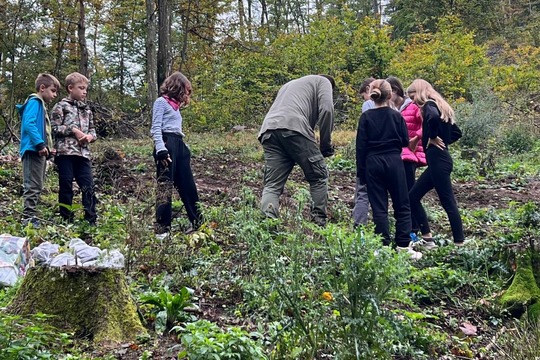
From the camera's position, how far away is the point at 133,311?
3.36m

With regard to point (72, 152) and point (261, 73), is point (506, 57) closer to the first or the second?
point (261, 73)

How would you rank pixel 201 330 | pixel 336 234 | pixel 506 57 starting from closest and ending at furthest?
pixel 336 234
pixel 201 330
pixel 506 57

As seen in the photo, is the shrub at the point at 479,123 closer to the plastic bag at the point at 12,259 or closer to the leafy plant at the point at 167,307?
the leafy plant at the point at 167,307

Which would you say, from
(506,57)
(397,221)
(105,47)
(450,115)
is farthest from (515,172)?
(105,47)

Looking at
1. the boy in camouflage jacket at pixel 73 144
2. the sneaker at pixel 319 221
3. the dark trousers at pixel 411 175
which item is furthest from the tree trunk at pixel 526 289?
the boy in camouflage jacket at pixel 73 144

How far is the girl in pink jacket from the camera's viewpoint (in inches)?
240

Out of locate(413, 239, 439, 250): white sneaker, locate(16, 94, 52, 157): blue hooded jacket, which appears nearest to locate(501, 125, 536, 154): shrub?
locate(413, 239, 439, 250): white sneaker

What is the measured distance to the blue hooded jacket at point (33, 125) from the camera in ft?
18.2

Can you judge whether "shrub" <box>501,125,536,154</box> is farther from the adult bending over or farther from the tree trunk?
the tree trunk

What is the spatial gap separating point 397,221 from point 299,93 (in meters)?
1.71

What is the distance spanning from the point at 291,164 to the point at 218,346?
11.1 feet

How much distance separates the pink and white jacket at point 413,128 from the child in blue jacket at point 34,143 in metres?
3.96

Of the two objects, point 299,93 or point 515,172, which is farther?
point 515,172

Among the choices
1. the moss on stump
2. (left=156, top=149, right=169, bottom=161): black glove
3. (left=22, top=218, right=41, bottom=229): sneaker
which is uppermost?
(left=156, top=149, right=169, bottom=161): black glove
